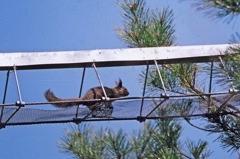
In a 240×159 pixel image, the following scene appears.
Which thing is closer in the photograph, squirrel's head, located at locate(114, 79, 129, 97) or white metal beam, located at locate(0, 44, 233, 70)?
white metal beam, located at locate(0, 44, 233, 70)

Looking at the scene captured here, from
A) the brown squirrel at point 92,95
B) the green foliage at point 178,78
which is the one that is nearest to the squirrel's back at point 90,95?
the brown squirrel at point 92,95

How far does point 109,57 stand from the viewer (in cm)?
140

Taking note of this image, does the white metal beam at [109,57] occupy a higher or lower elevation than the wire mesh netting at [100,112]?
higher

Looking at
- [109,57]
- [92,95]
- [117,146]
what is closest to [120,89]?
[92,95]

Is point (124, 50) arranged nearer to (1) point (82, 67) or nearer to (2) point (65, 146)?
(1) point (82, 67)

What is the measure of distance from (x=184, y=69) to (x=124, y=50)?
0.37 m

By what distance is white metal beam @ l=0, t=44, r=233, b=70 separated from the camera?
1.39 m

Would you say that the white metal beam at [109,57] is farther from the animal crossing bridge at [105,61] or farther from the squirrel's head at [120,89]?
the squirrel's head at [120,89]

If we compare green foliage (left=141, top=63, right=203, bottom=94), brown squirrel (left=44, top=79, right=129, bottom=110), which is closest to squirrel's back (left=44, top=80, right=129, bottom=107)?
brown squirrel (left=44, top=79, right=129, bottom=110)

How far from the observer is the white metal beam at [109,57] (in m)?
1.39

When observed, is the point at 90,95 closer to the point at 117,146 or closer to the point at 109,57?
the point at 117,146

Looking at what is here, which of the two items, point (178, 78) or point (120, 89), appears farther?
point (120, 89)

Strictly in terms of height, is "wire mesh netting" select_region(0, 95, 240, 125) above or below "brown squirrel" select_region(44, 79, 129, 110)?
below

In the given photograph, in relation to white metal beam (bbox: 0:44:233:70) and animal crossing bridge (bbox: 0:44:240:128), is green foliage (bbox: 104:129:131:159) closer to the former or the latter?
animal crossing bridge (bbox: 0:44:240:128)
